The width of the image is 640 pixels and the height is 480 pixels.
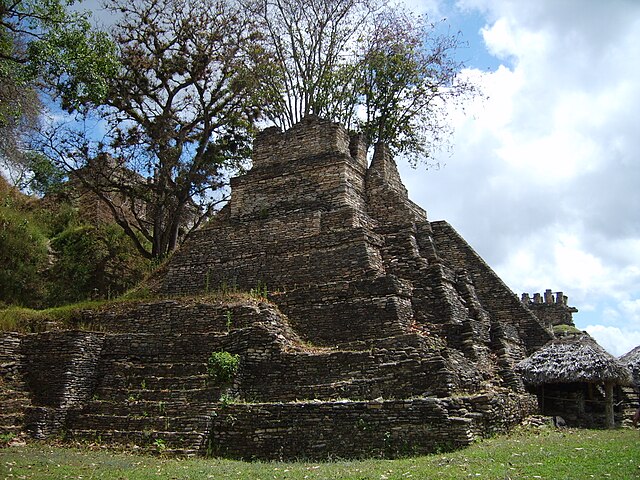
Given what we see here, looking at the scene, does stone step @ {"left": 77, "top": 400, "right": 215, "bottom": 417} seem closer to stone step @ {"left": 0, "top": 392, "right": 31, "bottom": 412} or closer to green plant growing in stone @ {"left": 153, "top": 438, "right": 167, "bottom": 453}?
green plant growing in stone @ {"left": 153, "top": 438, "right": 167, "bottom": 453}

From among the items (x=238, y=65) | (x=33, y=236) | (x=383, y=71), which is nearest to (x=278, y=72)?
(x=238, y=65)

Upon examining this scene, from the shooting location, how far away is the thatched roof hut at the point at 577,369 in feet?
52.1

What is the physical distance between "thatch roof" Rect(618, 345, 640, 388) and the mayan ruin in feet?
9.75

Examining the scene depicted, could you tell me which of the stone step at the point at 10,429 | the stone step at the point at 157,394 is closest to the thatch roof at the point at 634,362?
the stone step at the point at 157,394

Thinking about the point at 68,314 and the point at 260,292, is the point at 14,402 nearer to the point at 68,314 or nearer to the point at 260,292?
the point at 68,314

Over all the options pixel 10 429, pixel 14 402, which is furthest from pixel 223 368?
pixel 14 402

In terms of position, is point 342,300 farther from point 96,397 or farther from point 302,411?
point 96,397

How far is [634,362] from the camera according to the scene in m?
18.9

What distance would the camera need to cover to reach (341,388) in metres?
13.2

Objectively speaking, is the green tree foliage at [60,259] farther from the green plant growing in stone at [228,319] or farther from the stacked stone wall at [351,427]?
the stacked stone wall at [351,427]

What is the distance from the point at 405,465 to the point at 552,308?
24.4m

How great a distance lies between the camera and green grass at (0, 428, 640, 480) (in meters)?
9.31

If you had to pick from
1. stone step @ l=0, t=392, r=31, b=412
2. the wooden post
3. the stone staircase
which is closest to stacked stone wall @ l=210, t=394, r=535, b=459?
the stone staircase

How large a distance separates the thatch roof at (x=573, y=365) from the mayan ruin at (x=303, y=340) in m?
0.53
